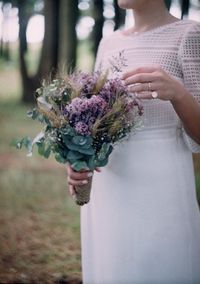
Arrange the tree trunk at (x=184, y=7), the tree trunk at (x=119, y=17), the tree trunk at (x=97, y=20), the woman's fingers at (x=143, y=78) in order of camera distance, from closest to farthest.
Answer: the woman's fingers at (x=143, y=78) < the tree trunk at (x=184, y=7) < the tree trunk at (x=119, y=17) < the tree trunk at (x=97, y=20)

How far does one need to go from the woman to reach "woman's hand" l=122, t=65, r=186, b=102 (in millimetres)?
94

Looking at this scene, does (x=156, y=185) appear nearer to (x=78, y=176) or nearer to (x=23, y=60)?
(x=78, y=176)

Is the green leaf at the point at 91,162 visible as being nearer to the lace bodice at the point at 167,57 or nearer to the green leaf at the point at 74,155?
the green leaf at the point at 74,155

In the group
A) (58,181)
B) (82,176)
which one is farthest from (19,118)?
(82,176)

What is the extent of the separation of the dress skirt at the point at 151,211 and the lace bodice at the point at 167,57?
0.04 metres

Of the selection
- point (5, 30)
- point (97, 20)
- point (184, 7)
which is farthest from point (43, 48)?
point (184, 7)

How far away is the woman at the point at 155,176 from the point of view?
3.08ft

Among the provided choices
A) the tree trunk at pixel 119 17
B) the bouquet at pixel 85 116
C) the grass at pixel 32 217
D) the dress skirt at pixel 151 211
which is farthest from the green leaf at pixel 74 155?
the grass at pixel 32 217

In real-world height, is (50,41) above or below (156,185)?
above

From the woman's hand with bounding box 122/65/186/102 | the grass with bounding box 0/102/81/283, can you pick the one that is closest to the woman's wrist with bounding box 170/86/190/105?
the woman's hand with bounding box 122/65/186/102

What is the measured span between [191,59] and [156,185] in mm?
301

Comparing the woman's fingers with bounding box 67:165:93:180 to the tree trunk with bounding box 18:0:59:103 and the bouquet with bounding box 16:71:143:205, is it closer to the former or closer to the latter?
the bouquet with bounding box 16:71:143:205

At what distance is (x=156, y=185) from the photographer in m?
0.97

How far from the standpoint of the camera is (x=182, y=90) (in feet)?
2.77
